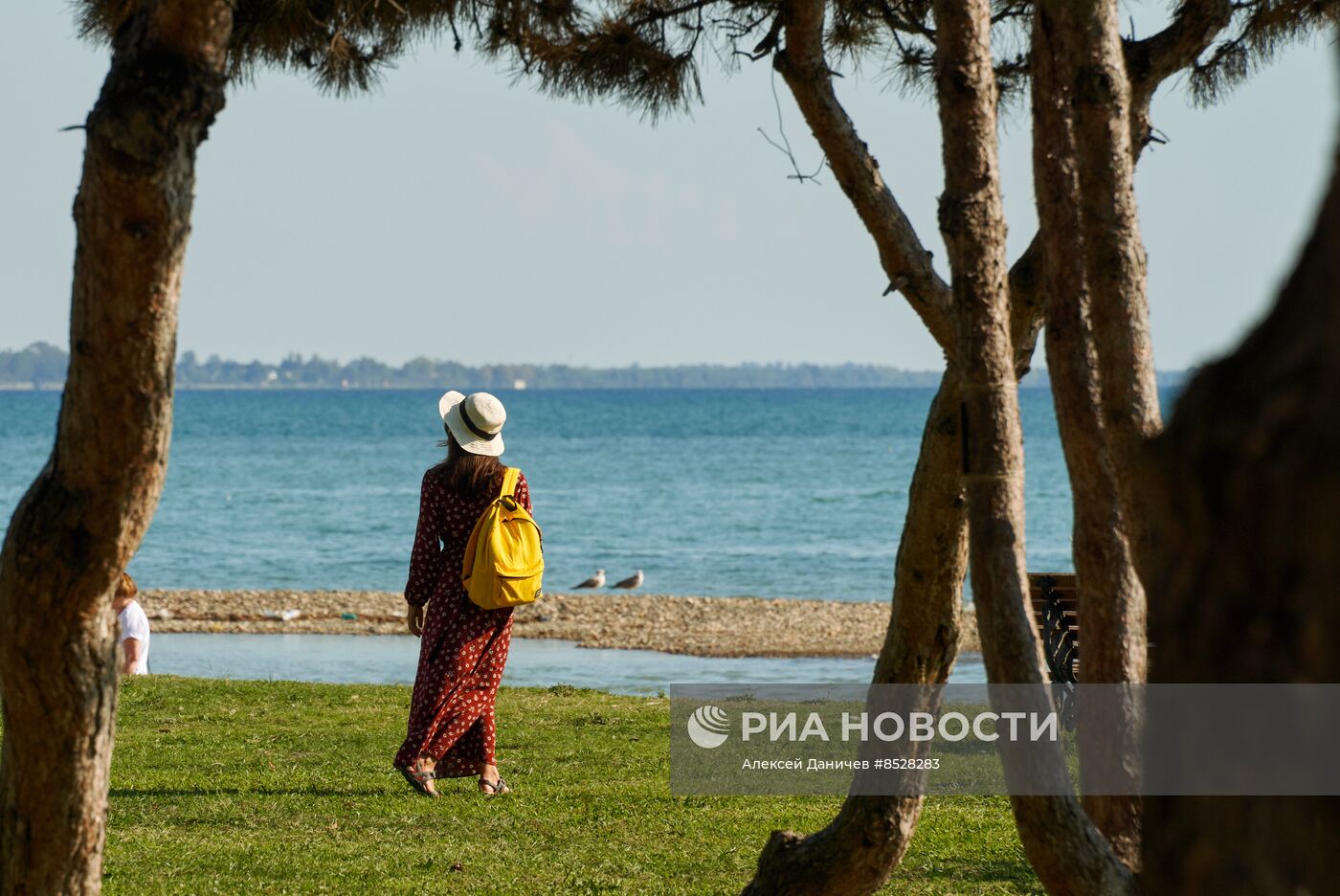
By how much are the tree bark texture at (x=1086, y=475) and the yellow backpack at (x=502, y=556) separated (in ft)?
10.2

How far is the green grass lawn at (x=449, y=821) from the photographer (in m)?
5.13

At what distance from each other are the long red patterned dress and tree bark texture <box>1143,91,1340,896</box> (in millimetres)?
4987

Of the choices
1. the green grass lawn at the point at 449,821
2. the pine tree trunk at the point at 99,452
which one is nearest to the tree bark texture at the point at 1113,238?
the pine tree trunk at the point at 99,452

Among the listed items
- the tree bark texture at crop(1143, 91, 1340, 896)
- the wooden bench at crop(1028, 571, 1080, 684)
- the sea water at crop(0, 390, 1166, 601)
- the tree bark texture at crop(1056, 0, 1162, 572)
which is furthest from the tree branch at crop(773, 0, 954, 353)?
the sea water at crop(0, 390, 1166, 601)

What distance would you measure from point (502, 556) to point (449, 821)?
3.65 feet

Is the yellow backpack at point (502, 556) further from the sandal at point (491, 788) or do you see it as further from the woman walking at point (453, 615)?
the sandal at point (491, 788)

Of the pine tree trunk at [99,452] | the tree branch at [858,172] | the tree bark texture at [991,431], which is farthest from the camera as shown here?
the tree branch at [858,172]

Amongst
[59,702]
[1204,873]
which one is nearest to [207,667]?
[59,702]

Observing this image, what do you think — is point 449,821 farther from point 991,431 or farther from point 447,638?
point 991,431

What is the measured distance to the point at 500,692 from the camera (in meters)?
10.2

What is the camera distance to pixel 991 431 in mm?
3412

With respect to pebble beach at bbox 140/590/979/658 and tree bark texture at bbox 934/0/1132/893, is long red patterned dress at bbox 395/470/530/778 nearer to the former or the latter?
tree bark texture at bbox 934/0/1132/893

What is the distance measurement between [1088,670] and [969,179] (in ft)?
3.99

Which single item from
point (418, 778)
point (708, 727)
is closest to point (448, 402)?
point (418, 778)
